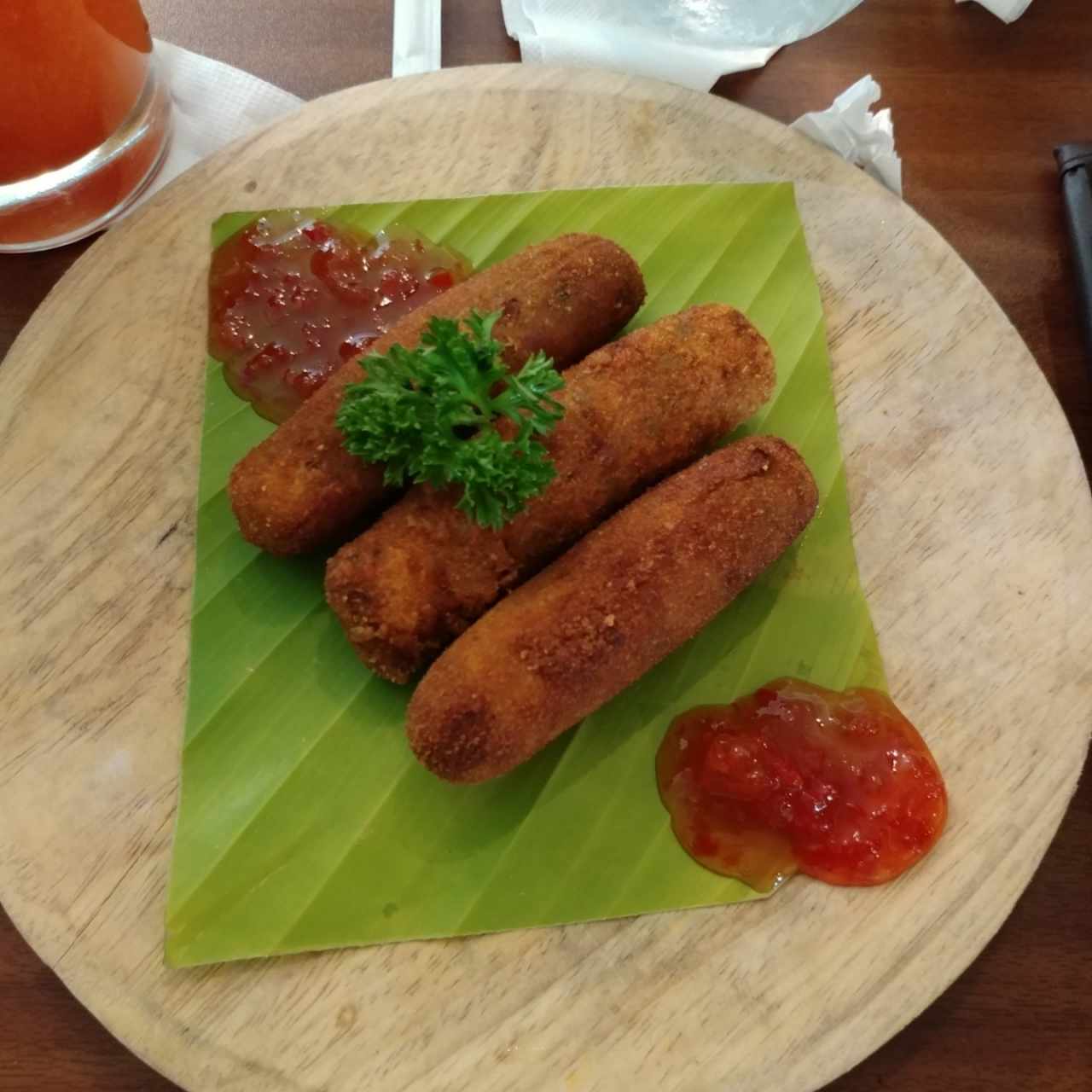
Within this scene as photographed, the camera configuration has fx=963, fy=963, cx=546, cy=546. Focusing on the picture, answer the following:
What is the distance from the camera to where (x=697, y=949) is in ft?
6.34

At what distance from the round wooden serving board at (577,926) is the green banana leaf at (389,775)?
0.23 feet

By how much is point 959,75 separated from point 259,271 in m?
2.34

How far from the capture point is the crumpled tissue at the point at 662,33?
9.66 ft

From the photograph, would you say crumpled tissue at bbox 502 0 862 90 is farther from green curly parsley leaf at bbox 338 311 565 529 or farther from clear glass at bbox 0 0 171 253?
green curly parsley leaf at bbox 338 311 565 529

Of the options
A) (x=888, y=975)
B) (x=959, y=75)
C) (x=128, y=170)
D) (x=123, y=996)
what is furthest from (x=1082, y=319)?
(x=123, y=996)

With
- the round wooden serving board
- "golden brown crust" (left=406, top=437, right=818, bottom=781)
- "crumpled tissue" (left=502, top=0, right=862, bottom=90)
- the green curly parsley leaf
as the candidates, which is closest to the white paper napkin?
the round wooden serving board

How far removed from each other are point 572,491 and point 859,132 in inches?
58.7

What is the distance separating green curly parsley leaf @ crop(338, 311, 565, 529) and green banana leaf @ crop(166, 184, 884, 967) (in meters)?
0.41

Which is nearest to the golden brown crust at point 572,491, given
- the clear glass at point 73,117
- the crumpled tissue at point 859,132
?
the crumpled tissue at point 859,132

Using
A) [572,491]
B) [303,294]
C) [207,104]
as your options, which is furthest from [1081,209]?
[207,104]

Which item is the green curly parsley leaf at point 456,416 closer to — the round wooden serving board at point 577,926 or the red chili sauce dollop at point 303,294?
the red chili sauce dollop at point 303,294

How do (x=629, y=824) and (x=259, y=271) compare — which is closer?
(x=629, y=824)

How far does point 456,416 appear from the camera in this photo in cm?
199

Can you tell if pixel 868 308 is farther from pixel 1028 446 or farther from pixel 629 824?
pixel 629 824
